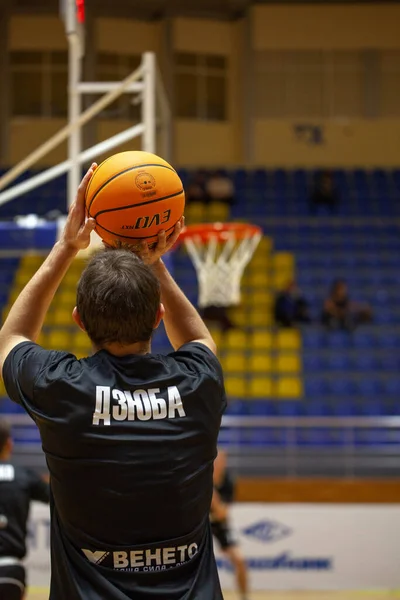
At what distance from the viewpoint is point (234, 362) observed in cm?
1209

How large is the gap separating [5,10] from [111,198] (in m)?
15.3

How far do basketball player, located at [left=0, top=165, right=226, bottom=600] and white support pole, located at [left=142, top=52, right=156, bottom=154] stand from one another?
4.13 meters

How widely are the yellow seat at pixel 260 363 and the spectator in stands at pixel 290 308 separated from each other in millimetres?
682

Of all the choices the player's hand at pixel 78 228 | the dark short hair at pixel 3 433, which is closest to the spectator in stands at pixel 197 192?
the dark short hair at pixel 3 433

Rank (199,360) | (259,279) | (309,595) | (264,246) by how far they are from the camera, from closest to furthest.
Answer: (199,360), (309,595), (259,279), (264,246)

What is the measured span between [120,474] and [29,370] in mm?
309

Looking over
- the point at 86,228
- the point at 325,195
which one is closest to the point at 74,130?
the point at 86,228

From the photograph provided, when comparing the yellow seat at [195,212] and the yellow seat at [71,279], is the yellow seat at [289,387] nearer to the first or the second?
the yellow seat at [71,279]

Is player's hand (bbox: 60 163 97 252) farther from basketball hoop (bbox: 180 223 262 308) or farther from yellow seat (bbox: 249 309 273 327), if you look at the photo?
yellow seat (bbox: 249 309 273 327)

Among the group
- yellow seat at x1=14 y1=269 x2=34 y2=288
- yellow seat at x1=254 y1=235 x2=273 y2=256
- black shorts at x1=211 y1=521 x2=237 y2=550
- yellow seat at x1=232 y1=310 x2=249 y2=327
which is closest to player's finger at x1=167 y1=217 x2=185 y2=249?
black shorts at x1=211 y1=521 x2=237 y2=550

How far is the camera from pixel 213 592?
1911 mm

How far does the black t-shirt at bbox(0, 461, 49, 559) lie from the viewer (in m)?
4.73

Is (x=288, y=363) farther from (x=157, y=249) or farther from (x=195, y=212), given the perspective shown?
(x=157, y=249)

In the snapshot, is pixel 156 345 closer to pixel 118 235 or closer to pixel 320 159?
pixel 320 159
